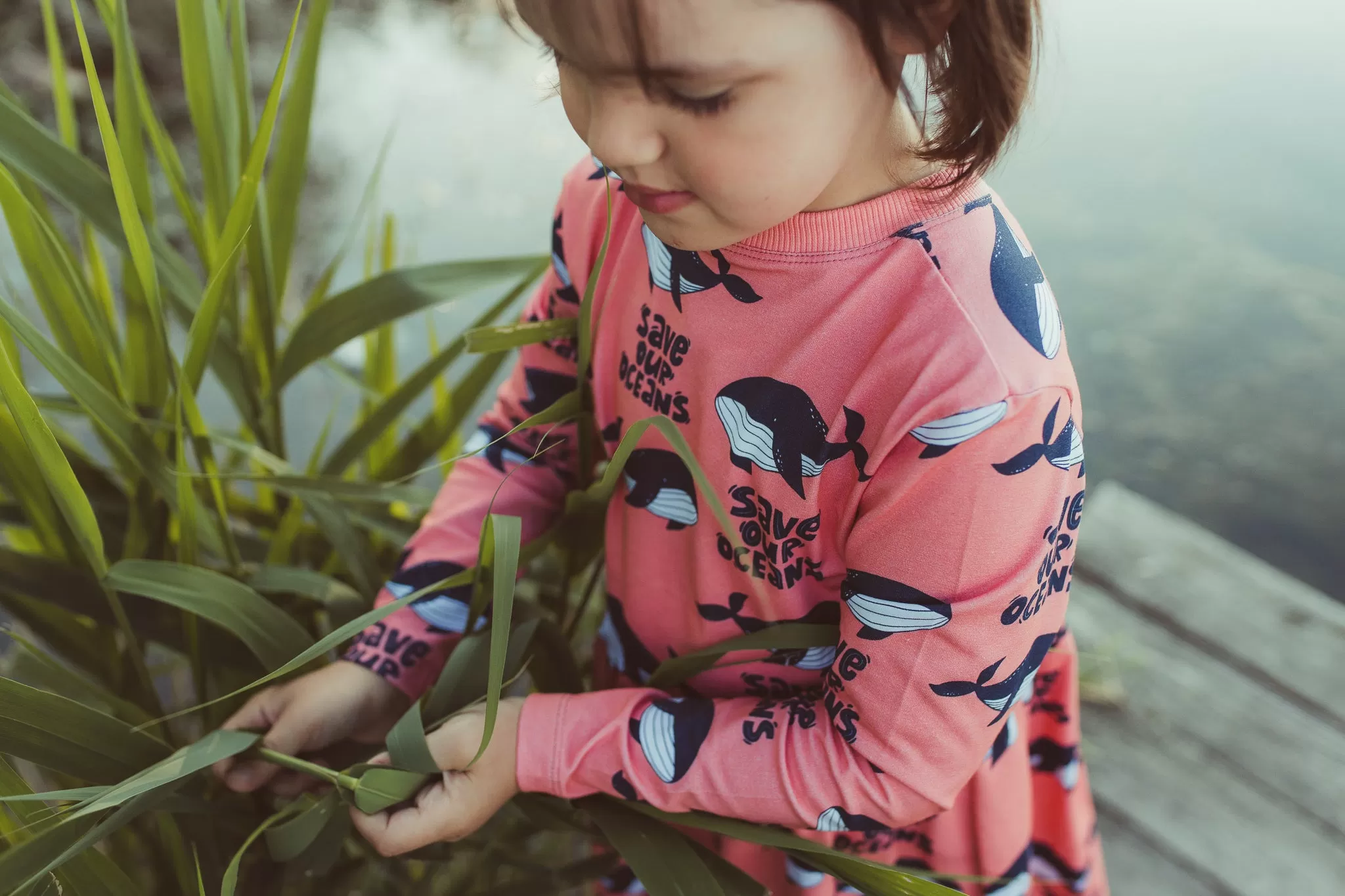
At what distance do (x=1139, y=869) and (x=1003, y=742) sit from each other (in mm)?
424

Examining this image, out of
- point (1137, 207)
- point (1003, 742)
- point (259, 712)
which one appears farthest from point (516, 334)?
point (1137, 207)

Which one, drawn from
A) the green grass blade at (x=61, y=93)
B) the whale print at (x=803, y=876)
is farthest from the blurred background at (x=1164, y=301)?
the whale print at (x=803, y=876)

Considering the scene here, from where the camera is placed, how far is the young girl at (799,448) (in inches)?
15.7

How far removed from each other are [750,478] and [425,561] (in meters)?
0.25

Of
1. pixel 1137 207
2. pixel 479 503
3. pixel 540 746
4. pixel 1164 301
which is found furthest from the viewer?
pixel 1137 207

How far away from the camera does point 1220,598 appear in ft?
3.59

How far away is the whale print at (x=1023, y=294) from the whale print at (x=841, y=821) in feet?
0.87

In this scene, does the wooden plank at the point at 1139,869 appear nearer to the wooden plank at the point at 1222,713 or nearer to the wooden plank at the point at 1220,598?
the wooden plank at the point at 1222,713

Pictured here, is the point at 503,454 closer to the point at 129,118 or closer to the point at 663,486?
the point at 663,486

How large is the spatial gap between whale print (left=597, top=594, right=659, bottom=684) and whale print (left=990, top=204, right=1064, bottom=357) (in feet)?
1.08

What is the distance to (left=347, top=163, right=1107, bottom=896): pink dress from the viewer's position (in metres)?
0.44

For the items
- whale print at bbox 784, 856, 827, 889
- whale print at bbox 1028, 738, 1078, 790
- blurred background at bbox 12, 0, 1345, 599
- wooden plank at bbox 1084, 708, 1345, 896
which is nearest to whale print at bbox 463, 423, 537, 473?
whale print at bbox 784, 856, 827, 889

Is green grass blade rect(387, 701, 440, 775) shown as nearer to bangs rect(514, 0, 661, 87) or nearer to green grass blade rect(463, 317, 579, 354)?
green grass blade rect(463, 317, 579, 354)

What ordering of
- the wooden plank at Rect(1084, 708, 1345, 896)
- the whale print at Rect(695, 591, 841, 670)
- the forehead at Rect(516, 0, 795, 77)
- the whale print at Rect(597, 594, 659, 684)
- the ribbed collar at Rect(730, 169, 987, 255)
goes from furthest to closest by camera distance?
1. the wooden plank at Rect(1084, 708, 1345, 896)
2. the whale print at Rect(597, 594, 659, 684)
3. the whale print at Rect(695, 591, 841, 670)
4. the ribbed collar at Rect(730, 169, 987, 255)
5. the forehead at Rect(516, 0, 795, 77)
